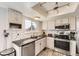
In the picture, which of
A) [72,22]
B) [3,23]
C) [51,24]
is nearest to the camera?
[3,23]

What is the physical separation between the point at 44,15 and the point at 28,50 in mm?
581

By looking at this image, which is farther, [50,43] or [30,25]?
[50,43]

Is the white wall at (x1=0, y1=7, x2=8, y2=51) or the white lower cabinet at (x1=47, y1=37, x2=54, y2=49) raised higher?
the white wall at (x1=0, y1=7, x2=8, y2=51)

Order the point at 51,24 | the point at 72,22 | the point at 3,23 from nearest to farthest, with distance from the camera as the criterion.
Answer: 1. the point at 3,23
2. the point at 72,22
3. the point at 51,24

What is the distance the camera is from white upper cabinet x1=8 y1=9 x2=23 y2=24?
2.67 feet

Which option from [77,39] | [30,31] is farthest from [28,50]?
[77,39]

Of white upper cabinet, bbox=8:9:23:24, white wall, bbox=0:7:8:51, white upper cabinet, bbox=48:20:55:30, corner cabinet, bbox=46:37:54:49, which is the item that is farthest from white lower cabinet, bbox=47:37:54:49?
white wall, bbox=0:7:8:51

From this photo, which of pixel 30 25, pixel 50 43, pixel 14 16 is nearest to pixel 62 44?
pixel 50 43

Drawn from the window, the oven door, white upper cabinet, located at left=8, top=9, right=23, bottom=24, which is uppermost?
white upper cabinet, located at left=8, top=9, right=23, bottom=24

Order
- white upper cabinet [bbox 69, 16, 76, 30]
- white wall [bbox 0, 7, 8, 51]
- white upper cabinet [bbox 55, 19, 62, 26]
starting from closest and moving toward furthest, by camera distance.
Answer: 1. white wall [bbox 0, 7, 8, 51]
2. white upper cabinet [bbox 69, 16, 76, 30]
3. white upper cabinet [bbox 55, 19, 62, 26]

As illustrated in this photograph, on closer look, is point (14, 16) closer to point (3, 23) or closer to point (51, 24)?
point (3, 23)

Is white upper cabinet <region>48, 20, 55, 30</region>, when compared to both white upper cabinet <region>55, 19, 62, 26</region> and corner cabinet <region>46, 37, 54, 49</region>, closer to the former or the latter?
white upper cabinet <region>55, 19, 62, 26</region>

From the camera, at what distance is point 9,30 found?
2.77 ft

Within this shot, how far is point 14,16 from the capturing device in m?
0.85
